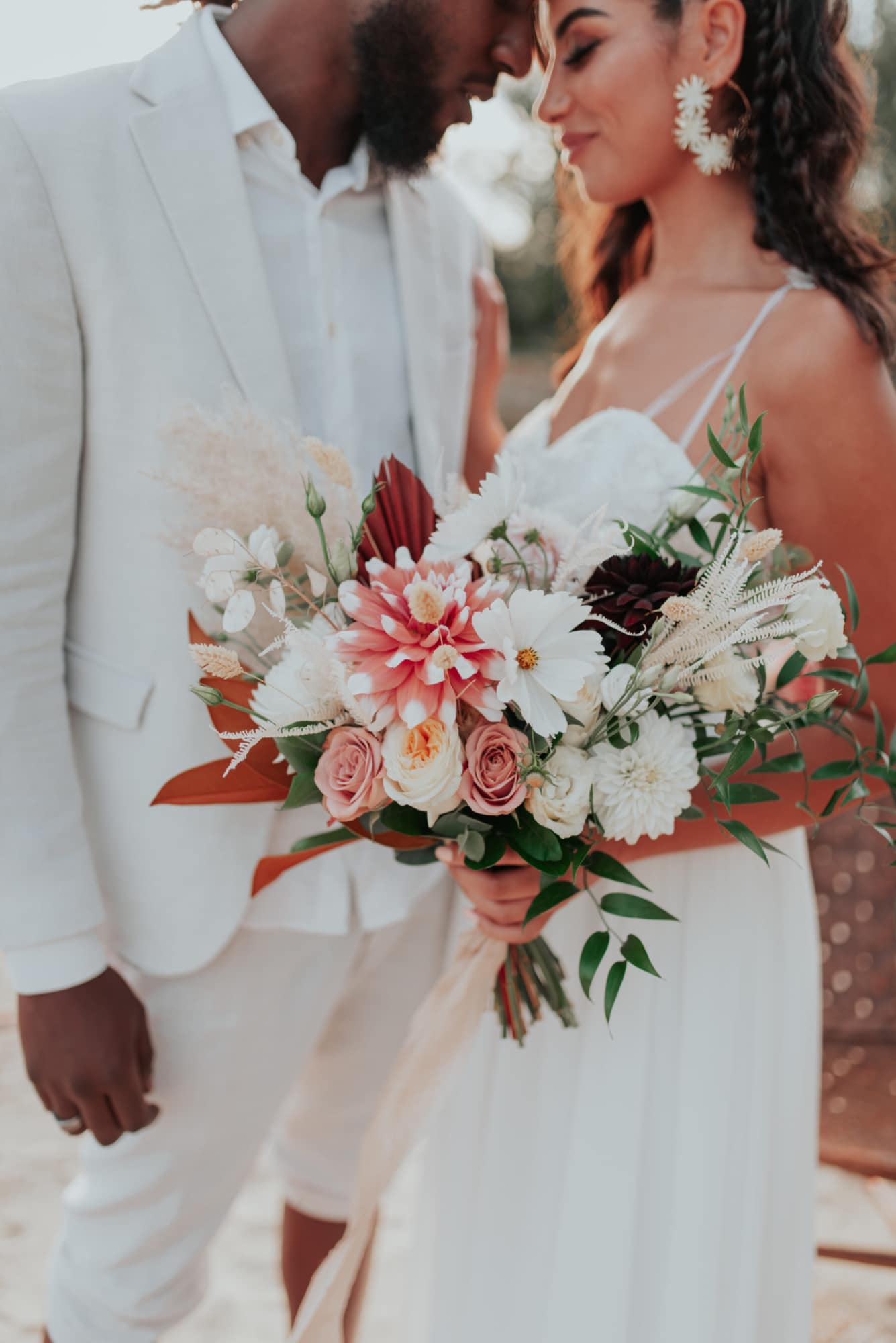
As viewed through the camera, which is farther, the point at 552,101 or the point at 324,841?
the point at 552,101

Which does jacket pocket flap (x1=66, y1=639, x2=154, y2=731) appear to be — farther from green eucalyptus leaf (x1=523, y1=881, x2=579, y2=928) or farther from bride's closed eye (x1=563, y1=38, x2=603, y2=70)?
bride's closed eye (x1=563, y1=38, x2=603, y2=70)

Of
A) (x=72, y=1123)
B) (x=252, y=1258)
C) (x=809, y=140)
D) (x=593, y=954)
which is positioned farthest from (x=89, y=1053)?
(x=809, y=140)

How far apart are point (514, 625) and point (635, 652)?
0.56 feet

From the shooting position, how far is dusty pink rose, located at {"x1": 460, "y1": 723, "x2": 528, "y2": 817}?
42.4 inches

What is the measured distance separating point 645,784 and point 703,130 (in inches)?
43.1

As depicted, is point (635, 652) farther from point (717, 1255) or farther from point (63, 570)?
point (717, 1255)

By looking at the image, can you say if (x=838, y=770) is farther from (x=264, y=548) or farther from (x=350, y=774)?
(x=264, y=548)

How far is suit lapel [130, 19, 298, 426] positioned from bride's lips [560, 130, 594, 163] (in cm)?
56

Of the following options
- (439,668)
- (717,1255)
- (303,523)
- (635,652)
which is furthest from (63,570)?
(717,1255)

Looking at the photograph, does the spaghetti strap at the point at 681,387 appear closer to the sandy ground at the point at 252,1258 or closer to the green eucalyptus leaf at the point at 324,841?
the green eucalyptus leaf at the point at 324,841

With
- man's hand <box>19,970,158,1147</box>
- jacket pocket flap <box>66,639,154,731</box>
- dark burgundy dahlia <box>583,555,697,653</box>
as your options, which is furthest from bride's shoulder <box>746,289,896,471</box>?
man's hand <box>19,970,158,1147</box>

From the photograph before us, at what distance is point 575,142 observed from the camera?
1748 mm

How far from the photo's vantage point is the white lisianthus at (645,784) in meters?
1.11

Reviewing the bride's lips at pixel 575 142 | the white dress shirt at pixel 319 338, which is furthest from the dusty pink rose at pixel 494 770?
the bride's lips at pixel 575 142
